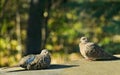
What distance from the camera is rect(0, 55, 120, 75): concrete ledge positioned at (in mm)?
5559

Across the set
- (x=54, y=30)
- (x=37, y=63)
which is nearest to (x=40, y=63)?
(x=37, y=63)

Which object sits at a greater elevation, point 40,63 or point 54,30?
point 54,30

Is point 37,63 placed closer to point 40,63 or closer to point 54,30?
point 40,63

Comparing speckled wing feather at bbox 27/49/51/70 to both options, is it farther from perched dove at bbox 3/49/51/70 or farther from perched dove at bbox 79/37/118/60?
perched dove at bbox 79/37/118/60

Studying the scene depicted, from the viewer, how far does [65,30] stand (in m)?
16.5

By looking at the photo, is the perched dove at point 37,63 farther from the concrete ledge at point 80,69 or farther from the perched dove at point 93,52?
the perched dove at point 93,52

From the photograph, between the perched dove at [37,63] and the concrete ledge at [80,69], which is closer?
the concrete ledge at [80,69]

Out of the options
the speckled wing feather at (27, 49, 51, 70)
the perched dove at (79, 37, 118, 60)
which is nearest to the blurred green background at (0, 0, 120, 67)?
the perched dove at (79, 37, 118, 60)

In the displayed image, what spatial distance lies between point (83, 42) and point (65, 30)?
10032 mm

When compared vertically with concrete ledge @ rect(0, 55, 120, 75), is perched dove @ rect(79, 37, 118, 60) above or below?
above

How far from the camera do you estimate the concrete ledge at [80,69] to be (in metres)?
5.56

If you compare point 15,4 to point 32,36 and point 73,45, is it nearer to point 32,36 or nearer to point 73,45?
point 73,45

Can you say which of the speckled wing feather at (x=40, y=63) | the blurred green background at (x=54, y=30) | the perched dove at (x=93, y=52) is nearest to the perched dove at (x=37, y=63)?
the speckled wing feather at (x=40, y=63)

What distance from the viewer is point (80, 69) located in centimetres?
575
